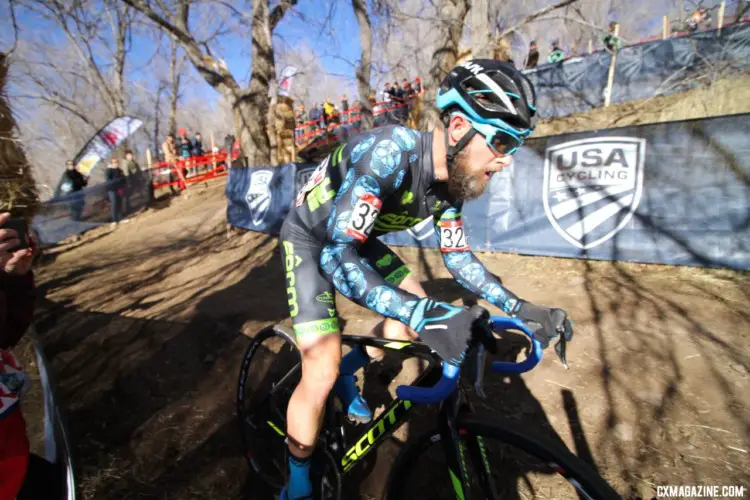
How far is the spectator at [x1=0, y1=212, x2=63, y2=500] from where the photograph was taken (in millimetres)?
1586

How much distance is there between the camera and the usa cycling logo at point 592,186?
5465 millimetres

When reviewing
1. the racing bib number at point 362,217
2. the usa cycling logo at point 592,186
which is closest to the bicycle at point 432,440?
the racing bib number at point 362,217

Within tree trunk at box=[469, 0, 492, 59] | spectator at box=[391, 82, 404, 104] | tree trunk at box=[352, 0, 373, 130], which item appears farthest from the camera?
spectator at box=[391, 82, 404, 104]

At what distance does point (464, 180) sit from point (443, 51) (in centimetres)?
959

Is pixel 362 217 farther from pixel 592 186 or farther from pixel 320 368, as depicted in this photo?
pixel 592 186

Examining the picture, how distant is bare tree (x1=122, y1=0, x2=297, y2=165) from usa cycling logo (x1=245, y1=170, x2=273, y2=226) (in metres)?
2.92

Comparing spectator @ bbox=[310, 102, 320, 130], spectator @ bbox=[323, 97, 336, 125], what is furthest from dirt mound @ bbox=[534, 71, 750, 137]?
spectator @ bbox=[310, 102, 320, 130]

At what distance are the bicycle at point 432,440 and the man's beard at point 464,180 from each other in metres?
0.73

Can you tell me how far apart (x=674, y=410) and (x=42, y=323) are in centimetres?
827

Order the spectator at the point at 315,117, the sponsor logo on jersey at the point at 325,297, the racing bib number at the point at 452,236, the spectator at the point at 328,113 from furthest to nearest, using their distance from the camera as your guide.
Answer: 1. the spectator at the point at 315,117
2. the spectator at the point at 328,113
3. the racing bib number at the point at 452,236
4. the sponsor logo on jersey at the point at 325,297

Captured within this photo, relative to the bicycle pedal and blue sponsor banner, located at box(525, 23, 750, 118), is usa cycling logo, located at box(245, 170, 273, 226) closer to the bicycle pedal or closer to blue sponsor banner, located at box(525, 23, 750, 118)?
the bicycle pedal

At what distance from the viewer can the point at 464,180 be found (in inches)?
80.9

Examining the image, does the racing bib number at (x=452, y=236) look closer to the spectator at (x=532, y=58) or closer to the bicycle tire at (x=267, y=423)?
the bicycle tire at (x=267, y=423)

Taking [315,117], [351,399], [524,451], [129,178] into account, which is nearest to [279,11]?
[129,178]
